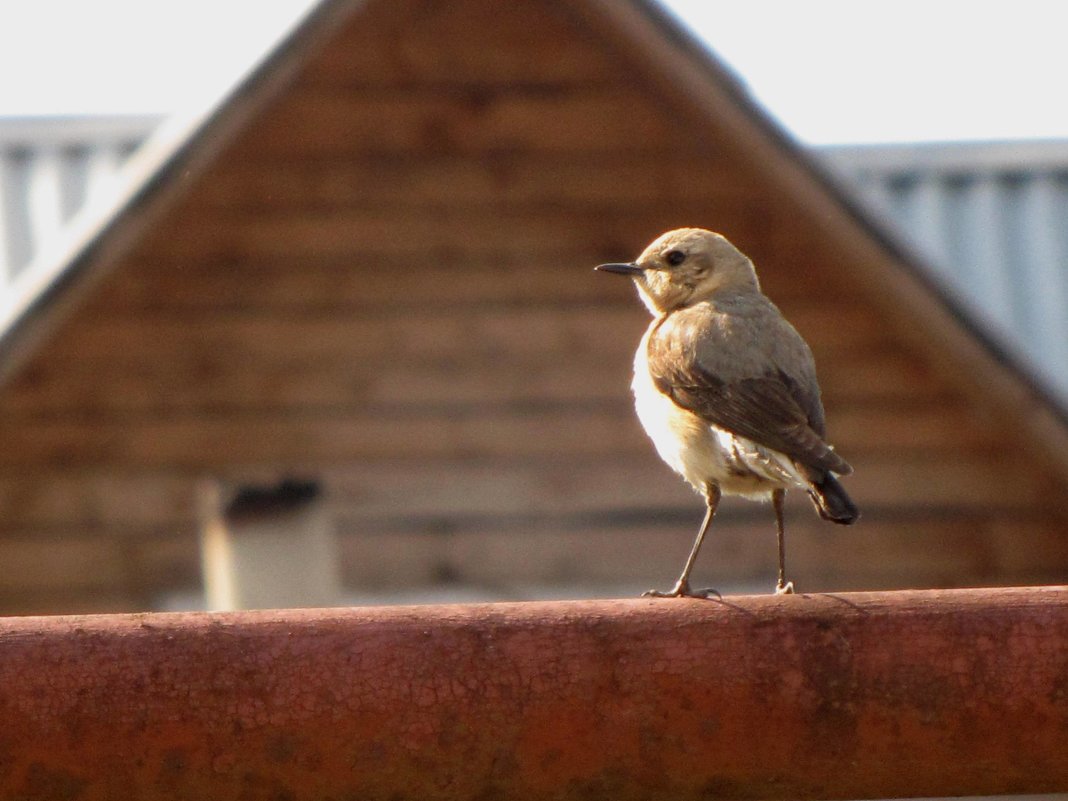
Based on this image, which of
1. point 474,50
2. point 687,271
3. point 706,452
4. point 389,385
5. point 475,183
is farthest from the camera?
point 389,385

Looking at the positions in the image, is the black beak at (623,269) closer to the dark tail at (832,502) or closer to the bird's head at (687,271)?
the bird's head at (687,271)

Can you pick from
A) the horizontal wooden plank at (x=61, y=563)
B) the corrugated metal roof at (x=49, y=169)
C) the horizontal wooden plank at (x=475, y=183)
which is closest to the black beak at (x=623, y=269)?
the horizontal wooden plank at (x=475, y=183)

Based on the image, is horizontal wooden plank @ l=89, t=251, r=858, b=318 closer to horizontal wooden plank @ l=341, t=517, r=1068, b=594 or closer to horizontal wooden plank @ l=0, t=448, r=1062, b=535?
horizontal wooden plank @ l=0, t=448, r=1062, b=535

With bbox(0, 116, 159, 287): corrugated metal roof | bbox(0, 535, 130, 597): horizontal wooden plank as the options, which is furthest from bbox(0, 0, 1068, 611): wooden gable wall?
bbox(0, 116, 159, 287): corrugated metal roof

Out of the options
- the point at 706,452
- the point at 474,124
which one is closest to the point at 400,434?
the point at 474,124

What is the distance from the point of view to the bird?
4.47m

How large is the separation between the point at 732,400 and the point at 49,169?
5888mm

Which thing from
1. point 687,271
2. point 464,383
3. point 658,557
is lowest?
point 658,557

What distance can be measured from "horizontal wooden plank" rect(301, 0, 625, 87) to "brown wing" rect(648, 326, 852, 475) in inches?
106

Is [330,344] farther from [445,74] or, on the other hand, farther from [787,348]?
[787,348]

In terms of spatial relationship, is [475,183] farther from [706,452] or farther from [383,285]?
[706,452]

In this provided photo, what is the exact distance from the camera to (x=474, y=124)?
7.86 metres

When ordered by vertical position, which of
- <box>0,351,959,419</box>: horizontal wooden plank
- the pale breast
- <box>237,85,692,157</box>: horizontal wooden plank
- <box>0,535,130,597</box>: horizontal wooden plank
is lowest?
<box>0,535,130,597</box>: horizontal wooden plank

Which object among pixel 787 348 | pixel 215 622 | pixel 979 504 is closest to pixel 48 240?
pixel 979 504
